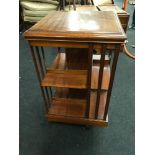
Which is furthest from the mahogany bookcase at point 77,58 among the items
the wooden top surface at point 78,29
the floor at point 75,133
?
the floor at point 75,133

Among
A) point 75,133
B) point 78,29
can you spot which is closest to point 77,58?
point 78,29

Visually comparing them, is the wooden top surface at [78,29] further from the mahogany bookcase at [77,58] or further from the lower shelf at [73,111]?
the lower shelf at [73,111]

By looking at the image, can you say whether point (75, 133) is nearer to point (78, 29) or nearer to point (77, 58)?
point (77, 58)

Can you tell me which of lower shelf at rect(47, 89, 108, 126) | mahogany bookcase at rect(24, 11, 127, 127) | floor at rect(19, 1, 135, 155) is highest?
mahogany bookcase at rect(24, 11, 127, 127)

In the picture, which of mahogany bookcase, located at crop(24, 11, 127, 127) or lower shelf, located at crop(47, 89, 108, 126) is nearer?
mahogany bookcase, located at crop(24, 11, 127, 127)

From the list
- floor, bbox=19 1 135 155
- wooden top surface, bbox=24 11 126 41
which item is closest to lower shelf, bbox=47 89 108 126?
floor, bbox=19 1 135 155

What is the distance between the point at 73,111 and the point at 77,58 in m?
0.37

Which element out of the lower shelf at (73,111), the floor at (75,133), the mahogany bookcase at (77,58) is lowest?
the floor at (75,133)

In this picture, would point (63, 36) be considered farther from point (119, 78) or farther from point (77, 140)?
point (119, 78)

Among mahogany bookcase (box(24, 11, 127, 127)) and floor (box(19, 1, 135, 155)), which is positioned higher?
mahogany bookcase (box(24, 11, 127, 127))

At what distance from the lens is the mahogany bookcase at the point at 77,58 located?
78 cm

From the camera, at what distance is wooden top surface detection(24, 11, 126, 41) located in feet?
2.48

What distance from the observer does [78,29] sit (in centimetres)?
81

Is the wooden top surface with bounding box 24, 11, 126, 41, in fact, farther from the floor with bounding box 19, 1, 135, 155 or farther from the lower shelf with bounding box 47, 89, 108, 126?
the floor with bounding box 19, 1, 135, 155
